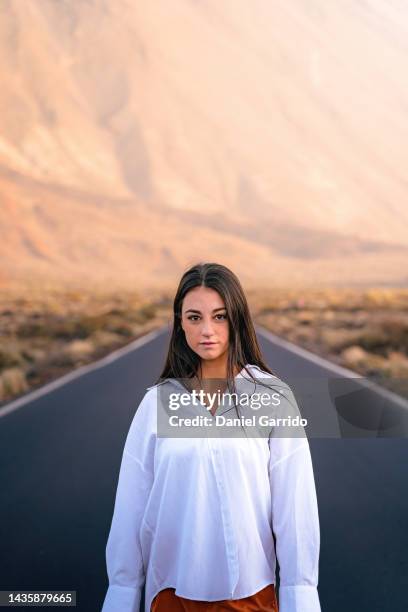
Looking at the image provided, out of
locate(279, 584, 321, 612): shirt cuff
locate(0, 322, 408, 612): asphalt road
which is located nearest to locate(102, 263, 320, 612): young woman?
locate(279, 584, 321, 612): shirt cuff

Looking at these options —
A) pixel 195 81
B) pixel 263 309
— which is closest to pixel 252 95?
pixel 195 81

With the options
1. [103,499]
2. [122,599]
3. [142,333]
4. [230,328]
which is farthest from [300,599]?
[142,333]

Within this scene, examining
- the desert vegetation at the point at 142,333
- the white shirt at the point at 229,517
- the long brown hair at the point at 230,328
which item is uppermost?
the desert vegetation at the point at 142,333

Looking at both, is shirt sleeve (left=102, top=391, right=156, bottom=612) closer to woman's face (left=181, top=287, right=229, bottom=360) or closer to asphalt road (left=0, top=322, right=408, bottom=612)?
woman's face (left=181, top=287, right=229, bottom=360)

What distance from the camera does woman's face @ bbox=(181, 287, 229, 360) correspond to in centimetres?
311

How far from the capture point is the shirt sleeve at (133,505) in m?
3.04

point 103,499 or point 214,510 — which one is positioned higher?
point 103,499

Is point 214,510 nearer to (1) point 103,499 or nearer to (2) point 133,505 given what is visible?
(2) point 133,505

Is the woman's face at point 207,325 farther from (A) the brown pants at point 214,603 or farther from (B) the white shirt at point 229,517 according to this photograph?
(A) the brown pants at point 214,603

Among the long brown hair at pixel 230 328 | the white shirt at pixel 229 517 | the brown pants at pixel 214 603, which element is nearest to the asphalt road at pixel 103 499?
the brown pants at pixel 214 603

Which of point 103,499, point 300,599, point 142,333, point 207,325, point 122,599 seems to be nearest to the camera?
point 300,599

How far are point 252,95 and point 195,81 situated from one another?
11.2m

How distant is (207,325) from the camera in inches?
122

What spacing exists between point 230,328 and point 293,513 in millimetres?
707
